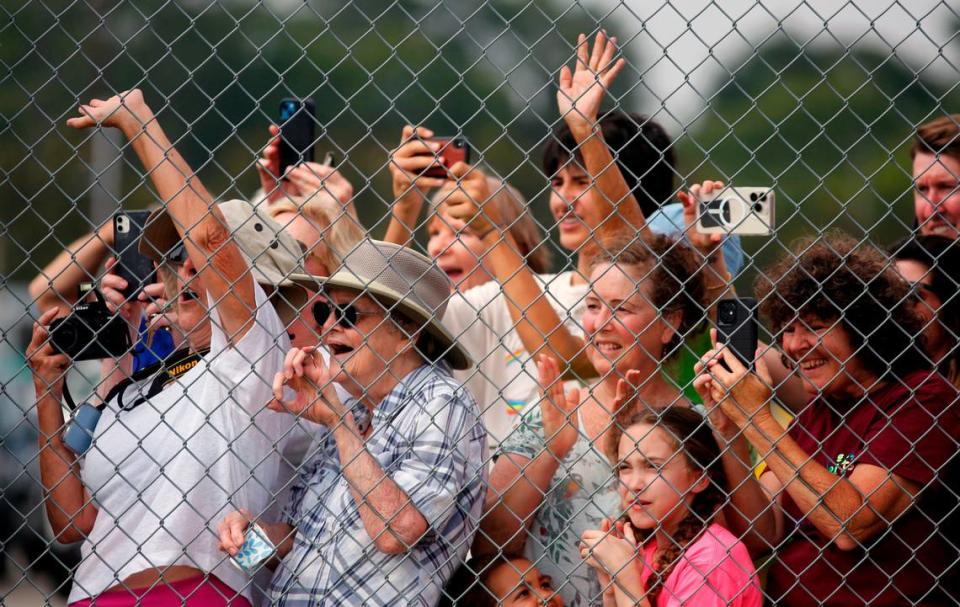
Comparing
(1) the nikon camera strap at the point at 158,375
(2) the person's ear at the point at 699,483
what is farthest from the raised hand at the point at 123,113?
(2) the person's ear at the point at 699,483

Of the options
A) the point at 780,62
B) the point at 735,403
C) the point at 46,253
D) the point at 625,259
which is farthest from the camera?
the point at 46,253

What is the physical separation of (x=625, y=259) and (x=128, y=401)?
1.52 metres

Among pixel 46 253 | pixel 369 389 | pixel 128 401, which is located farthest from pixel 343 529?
pixel 46 253

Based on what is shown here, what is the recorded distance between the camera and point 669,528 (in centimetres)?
331

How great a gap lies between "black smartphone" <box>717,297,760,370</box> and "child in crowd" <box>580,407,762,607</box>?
0.90 ft

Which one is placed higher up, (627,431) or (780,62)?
(780,62)

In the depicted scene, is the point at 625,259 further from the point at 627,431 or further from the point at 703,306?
the point at 627,431

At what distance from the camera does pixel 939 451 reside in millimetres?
3211

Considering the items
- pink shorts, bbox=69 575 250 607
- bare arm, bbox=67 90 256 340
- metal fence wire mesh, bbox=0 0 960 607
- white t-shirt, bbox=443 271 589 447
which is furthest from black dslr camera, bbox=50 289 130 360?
white t-shirt, bbox=443 271 589 447

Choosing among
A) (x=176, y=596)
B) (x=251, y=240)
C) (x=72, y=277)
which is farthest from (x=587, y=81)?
(x=72, y=277)

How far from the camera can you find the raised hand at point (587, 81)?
3.50 meters

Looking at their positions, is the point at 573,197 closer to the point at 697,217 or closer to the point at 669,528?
the point at 697,217

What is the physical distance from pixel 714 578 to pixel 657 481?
0.31 meters

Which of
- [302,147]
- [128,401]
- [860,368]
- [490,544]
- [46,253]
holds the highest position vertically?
[46,253]
